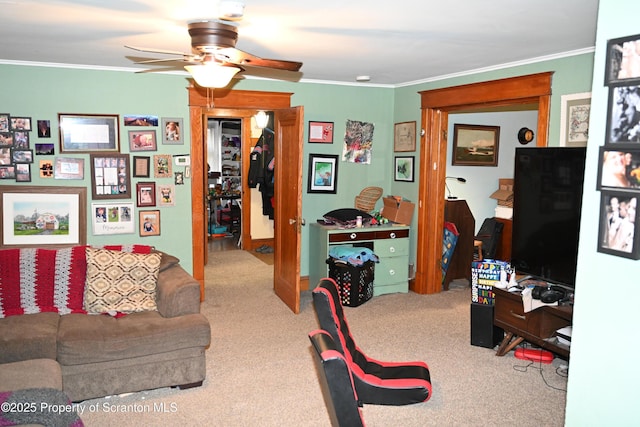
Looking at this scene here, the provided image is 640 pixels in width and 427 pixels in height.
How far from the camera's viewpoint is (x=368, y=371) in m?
3.15

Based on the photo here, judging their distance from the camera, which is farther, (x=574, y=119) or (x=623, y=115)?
(x=574, y=119)

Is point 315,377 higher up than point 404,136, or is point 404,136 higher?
point 404,136

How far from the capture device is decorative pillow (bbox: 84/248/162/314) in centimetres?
369

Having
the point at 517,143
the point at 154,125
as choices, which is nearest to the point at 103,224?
the point at 154,125

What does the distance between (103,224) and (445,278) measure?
3.80m

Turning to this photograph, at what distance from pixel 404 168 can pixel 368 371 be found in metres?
3.23

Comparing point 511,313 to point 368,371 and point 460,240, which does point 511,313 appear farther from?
point 460,240

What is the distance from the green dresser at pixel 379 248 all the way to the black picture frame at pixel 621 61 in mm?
3665

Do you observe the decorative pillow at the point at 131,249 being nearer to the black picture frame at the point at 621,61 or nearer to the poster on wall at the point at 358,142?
the poster on wall at the point at 358,142

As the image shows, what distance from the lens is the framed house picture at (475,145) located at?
6.68m

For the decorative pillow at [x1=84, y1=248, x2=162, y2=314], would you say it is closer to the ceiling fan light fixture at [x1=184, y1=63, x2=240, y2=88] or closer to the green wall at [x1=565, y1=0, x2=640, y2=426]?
the ceiling fan light fixture at [x1=184, y1=63, x2=240, y2=88]

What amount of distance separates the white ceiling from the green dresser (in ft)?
5.73

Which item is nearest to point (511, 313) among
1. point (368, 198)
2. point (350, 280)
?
point (350, 280)

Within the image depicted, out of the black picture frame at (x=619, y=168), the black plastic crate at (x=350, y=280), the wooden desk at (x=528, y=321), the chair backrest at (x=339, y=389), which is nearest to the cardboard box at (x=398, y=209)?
the black plastic crate at (x=350, y=280)
